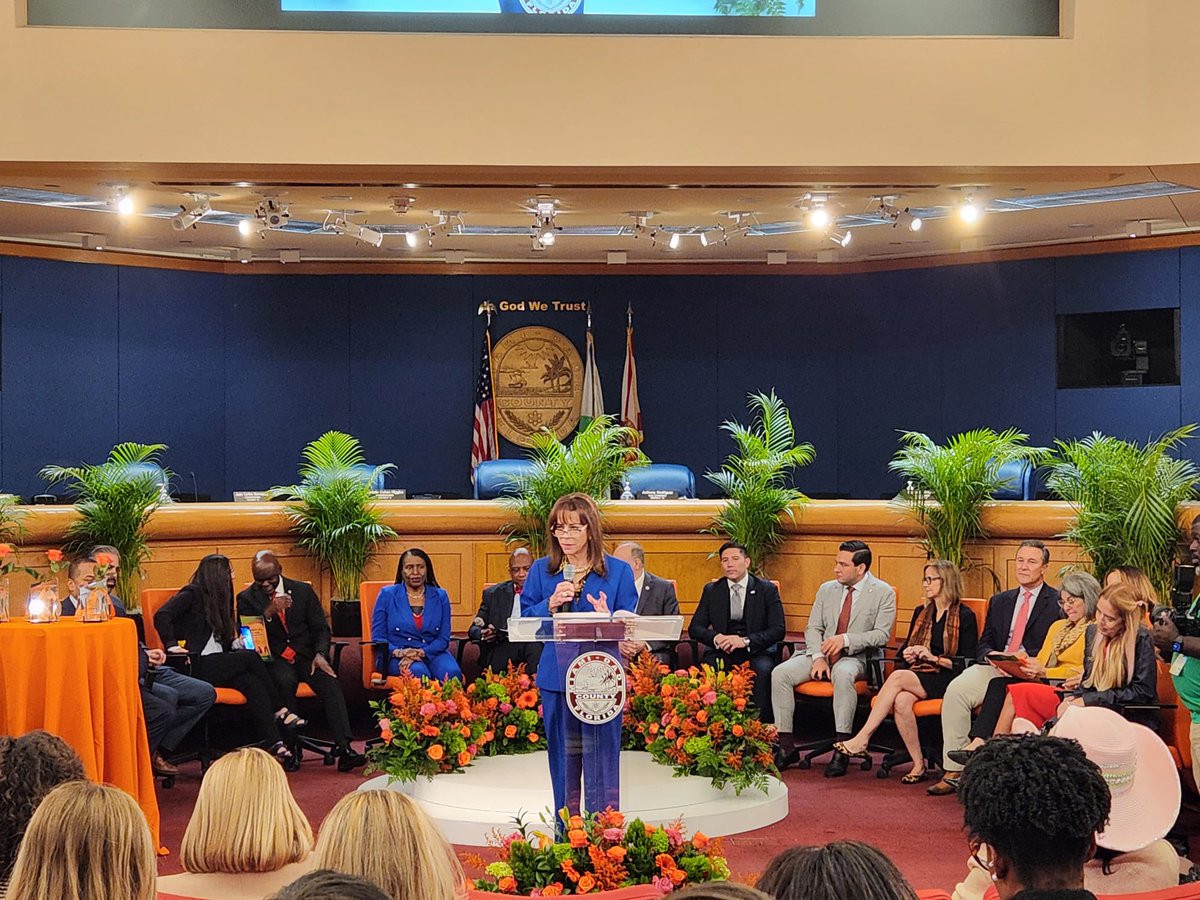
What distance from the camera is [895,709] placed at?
764 cm

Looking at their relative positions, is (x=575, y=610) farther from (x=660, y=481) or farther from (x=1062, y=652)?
(x=660, y=481)

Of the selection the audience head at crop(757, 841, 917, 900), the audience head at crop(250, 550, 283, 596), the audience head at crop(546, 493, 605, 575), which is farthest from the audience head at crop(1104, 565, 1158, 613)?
the audience head at crop(757, 841, 917, 900)

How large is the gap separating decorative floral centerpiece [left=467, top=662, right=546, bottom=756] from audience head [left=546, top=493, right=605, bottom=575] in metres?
1.72

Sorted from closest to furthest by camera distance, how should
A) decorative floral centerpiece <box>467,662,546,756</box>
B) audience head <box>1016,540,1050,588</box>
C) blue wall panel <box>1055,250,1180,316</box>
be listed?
decorative floral centerpiece <box>467,662,546,756</box>
audience head <box>1016,540,1050,588</box>
blue wall panel <box>1055,250,1180,316</box>

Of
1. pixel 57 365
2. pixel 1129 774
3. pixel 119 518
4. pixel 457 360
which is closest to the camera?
pixel 1129 774

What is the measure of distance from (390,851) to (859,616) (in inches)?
234

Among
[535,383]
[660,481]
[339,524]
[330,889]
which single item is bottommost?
[330,889]

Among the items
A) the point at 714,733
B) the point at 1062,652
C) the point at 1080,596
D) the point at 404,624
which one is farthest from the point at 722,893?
the point at 404,624

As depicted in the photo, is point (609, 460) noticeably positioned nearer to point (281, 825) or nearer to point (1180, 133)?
point (1180, 133)

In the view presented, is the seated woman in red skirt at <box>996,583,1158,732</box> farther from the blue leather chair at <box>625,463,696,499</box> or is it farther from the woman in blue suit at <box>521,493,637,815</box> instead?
the blue leather chair at <box>625,463,696,499</box>

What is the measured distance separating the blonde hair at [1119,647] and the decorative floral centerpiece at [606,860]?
2.74 metres

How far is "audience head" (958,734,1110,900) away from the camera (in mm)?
2334

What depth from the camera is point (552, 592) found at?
5422 mm

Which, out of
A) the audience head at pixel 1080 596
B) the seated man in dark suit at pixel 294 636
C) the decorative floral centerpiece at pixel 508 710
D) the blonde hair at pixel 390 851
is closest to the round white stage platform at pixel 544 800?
the decorative floral centerpiece at pixel 508 710
